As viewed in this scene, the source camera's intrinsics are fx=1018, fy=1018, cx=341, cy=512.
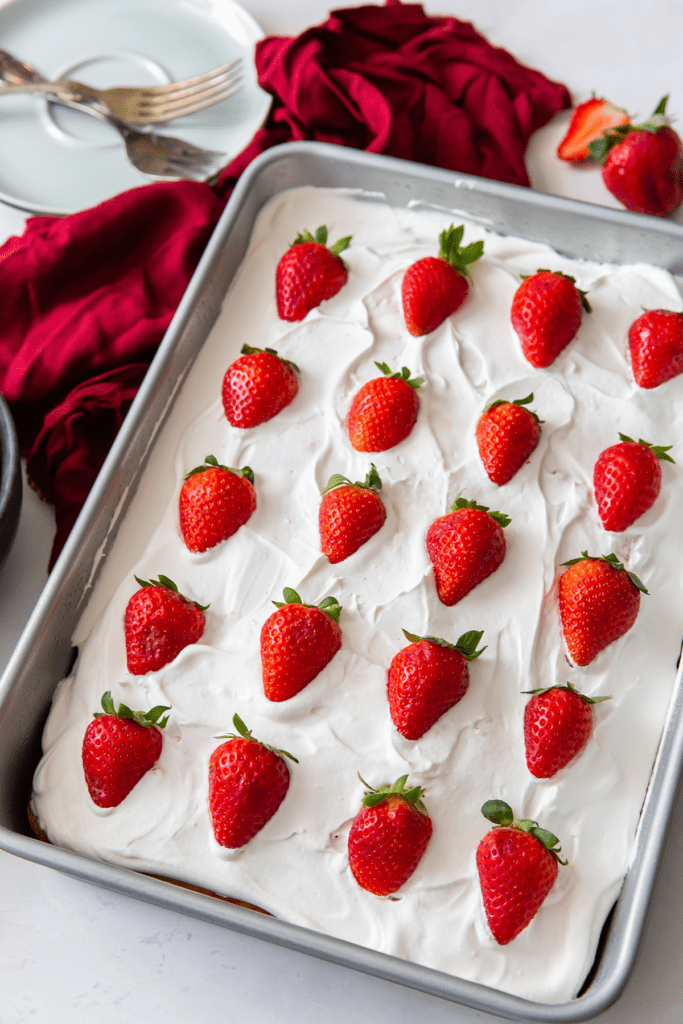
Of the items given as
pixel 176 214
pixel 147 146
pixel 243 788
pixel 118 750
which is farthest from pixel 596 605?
pixel 147 146

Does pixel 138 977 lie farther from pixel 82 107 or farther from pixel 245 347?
pixel 82 107

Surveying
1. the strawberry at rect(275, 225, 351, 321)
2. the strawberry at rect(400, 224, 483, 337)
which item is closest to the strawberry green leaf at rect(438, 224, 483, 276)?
the strawberry at rect(400, 224, 483, 337)

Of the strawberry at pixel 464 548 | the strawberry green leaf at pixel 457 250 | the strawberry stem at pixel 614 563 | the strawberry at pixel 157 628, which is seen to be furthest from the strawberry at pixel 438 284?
the strawberry at pixel 157 628

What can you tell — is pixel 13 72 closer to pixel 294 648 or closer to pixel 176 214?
pixel 176 214

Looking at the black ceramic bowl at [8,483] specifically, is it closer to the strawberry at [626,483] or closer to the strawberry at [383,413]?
the strawberry at [383,413]

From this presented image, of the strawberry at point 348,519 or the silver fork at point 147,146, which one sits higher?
the silver fork at point 147,146

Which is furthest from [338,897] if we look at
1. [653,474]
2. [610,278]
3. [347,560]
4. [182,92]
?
[182,92]
